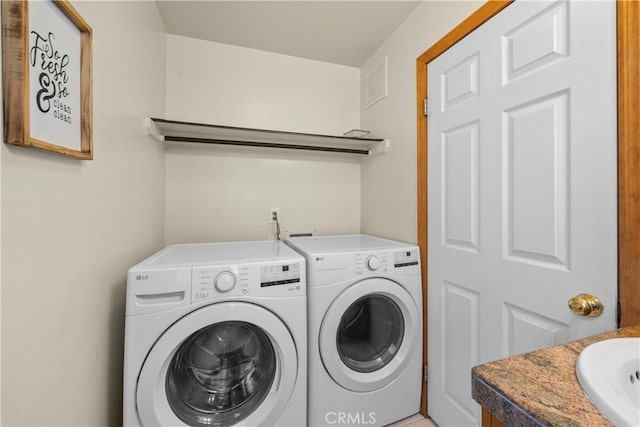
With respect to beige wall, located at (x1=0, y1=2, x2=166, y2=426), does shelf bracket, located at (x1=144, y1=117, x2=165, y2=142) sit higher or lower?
higher

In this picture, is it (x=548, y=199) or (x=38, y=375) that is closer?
(x=38, y=375)

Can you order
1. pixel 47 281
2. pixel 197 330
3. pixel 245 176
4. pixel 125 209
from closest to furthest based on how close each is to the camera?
pixel 47 281 → pixel 197 330 → pixel 125 209 → pixel 245 176

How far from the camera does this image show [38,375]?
0.68 m

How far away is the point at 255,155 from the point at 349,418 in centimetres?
176

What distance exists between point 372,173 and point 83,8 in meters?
1.77

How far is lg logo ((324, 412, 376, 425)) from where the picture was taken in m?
1.33

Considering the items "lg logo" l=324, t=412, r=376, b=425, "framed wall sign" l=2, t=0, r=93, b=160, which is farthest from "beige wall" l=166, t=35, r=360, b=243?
"lg logo" l=324, t=412, r=376, b=425

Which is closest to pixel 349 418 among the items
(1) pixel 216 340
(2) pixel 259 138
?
(1) pixel 216 340

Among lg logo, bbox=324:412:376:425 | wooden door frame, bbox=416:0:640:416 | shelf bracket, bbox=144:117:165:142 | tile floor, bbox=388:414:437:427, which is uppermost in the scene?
shelf bracket, bbox=144:117:165:142

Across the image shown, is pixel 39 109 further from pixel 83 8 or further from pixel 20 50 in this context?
pixel 83 8

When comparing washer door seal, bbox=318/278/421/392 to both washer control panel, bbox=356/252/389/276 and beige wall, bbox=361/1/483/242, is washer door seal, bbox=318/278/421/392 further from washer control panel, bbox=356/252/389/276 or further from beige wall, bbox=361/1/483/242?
beige wall, bbox=361/1/483/242

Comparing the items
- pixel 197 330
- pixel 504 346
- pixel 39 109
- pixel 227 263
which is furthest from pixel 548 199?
pixel 39 109

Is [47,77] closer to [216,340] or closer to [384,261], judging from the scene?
[216,340]

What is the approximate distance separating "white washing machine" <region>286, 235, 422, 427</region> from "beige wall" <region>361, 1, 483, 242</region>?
0.36 m
